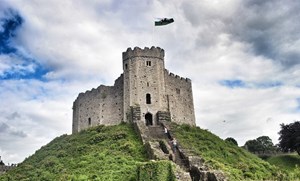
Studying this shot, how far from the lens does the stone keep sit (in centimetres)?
4019

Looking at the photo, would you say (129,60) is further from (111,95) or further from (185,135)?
(185,135)

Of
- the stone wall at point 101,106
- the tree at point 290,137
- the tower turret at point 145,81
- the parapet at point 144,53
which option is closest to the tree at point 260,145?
the tree at point 290,137

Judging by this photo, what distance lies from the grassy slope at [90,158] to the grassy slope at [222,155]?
493 centimetres

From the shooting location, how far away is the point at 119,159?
2802cm

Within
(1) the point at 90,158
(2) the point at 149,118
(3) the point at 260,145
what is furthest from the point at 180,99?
(3) the point at 260,145

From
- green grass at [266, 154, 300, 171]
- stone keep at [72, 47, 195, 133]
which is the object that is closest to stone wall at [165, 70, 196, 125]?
stone keep at [72, 47, 195, 133]

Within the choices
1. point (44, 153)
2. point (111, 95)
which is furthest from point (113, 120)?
point (44, 153)

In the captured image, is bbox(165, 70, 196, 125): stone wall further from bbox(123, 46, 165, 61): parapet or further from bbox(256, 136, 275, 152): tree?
bbox(256, 136, 275, 152): tree

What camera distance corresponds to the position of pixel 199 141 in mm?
35188

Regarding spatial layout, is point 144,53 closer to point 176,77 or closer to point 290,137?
point 176,77

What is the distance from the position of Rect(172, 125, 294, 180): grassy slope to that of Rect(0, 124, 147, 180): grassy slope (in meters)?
4.93

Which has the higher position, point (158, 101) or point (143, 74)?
point (143, 74)

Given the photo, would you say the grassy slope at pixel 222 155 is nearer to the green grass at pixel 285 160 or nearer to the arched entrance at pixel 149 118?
the arched entrance at pixel 149 118

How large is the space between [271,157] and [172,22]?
104ft
